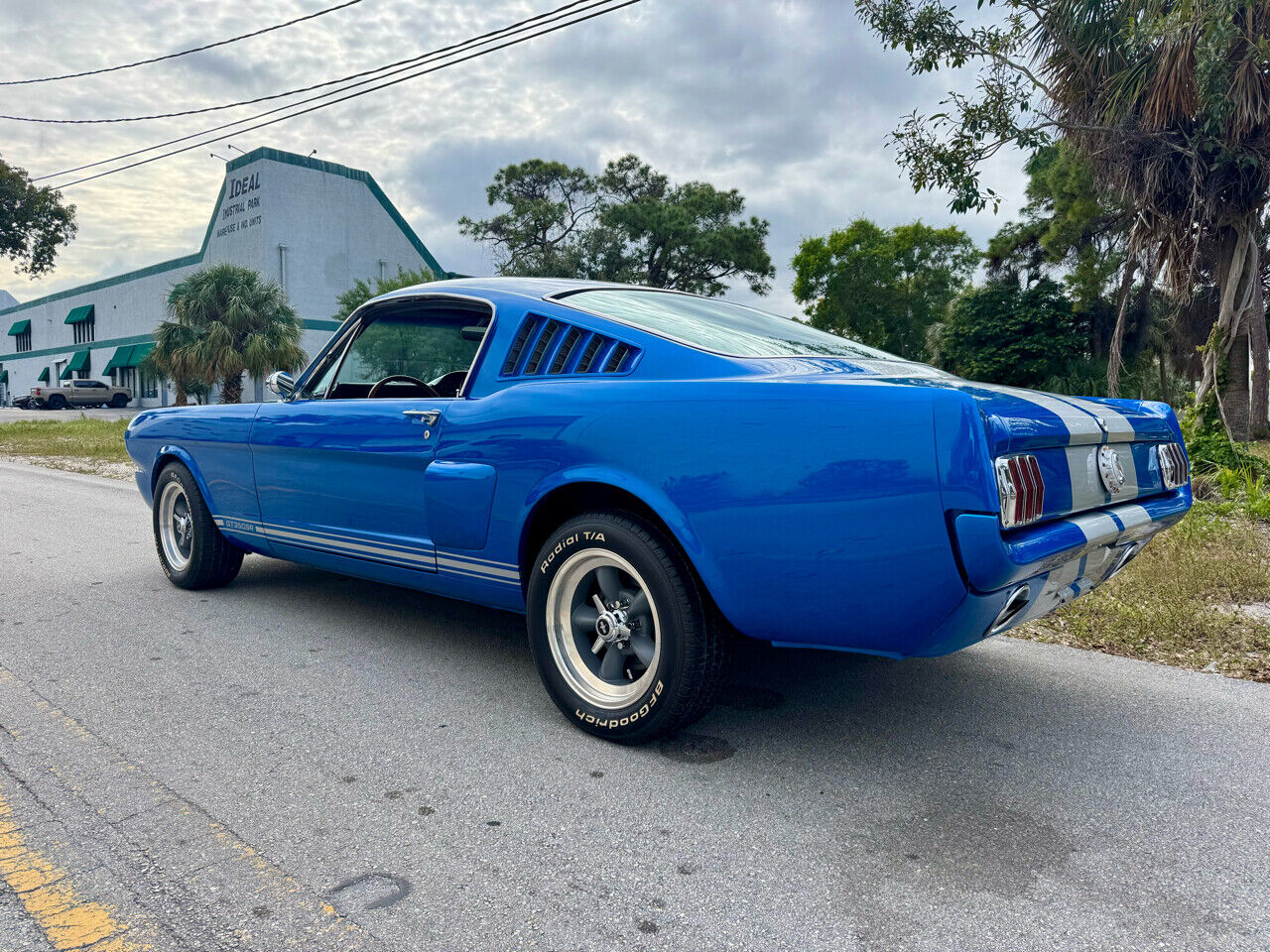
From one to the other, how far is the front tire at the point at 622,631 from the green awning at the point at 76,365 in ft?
193

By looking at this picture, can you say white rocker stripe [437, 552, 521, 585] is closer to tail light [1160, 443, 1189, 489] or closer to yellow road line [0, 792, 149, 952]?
yellow road line [0, 792, 149, 952]

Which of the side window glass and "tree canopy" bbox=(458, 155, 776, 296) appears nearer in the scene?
the side window glass

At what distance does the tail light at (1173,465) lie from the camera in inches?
125

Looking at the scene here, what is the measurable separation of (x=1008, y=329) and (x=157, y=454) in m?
29.1

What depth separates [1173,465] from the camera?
3244 millimetres

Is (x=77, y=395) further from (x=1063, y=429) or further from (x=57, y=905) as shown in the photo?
(x=1063, y=429)

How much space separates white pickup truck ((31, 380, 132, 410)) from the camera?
47.0 metres

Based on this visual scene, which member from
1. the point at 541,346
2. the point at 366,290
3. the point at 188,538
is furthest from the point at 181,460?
the point at 366,290

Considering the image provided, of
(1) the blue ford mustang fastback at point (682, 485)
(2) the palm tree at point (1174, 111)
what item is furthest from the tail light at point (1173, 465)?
(2) the palm tree at point (1174, 111)

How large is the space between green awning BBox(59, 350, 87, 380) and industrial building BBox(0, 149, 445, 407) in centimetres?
408

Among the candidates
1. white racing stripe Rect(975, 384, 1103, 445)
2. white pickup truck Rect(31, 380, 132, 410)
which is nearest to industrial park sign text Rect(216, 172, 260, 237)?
white pickup truck Rect(31, 380, 132, 410)

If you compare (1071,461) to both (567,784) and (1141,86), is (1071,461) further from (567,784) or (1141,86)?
(1141,86)

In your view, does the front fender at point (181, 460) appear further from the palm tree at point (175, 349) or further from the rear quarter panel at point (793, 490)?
the palm tree at point (175, 349)

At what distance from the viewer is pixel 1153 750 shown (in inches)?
113
